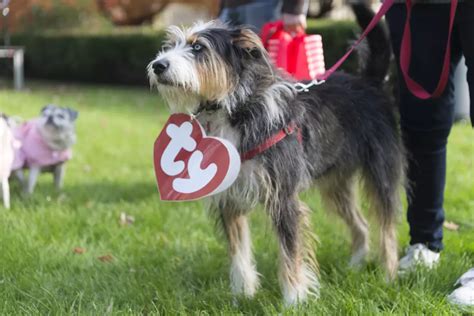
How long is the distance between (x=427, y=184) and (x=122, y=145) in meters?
Answer: 4.70

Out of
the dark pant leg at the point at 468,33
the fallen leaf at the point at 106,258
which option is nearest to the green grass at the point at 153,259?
the fallen leaf at the point at 106,258

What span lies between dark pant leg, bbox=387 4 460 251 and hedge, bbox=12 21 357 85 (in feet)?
38.4

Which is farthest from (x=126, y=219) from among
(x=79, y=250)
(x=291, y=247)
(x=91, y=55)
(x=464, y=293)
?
(x=91, y=55)

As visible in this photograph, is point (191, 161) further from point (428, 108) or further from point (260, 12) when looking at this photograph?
point (260, 12)

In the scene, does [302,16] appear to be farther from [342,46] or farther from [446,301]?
[342,46]

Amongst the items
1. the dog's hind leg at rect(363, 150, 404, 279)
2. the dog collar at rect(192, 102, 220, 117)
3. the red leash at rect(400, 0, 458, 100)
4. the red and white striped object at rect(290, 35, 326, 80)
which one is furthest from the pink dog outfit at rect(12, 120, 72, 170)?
the red leash at rect(400, 0, 458, 100)

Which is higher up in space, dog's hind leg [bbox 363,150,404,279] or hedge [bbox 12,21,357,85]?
dog's hind leg [bbox 363,150,404,279]

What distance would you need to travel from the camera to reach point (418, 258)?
3350 mm

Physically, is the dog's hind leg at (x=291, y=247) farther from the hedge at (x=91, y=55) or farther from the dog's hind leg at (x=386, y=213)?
the hedge at (x=91, y=55)

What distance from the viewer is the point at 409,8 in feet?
9.91

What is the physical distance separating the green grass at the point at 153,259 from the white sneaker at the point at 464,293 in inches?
3.2

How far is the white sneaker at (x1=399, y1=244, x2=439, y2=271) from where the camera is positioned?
328 centimetres

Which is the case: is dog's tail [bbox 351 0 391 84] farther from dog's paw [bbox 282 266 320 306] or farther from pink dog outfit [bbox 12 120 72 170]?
pink dog outfit [bbox 12 120 72 170]

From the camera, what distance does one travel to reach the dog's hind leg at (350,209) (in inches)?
145
